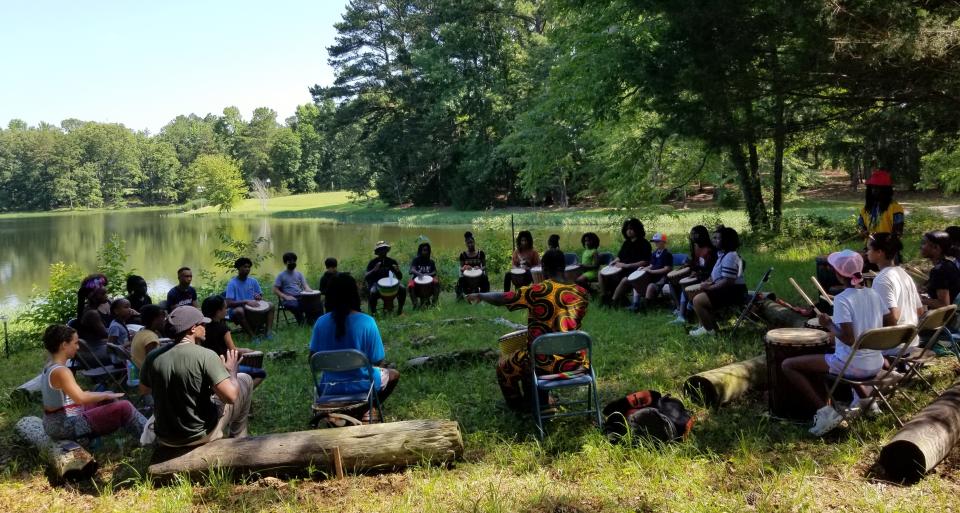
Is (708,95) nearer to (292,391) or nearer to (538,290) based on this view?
(538,290)

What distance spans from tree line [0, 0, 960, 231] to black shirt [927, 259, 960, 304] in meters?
2.24

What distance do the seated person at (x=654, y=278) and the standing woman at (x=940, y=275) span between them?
341 centimetres

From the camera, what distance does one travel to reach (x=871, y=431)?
440cm

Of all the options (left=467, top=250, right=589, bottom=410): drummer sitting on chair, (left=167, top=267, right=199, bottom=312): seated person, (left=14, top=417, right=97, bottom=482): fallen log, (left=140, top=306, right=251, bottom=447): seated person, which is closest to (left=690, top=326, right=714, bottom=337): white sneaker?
(left=467, top=250, right=589, bottom=410): drummer sitting on chair

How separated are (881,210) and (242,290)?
8.23 m

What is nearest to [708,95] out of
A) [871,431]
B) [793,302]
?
[793,302]

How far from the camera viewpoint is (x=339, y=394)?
4.96 m

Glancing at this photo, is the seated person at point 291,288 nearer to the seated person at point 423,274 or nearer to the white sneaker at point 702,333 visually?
the seated person at point 423,274

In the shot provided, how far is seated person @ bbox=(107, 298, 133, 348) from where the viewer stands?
23.1 feet

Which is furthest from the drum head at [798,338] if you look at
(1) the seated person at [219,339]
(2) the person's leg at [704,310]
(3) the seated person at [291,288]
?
(3) the seated person at [291,288]

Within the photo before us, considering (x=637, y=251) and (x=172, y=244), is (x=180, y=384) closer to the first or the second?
(x=637, y=251)

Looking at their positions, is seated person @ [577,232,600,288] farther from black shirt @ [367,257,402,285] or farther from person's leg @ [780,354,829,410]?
person's leg @ [780,354,829,410]

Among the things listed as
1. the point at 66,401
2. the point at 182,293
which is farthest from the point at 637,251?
the point at 66,401

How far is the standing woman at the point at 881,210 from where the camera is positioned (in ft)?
23.8
